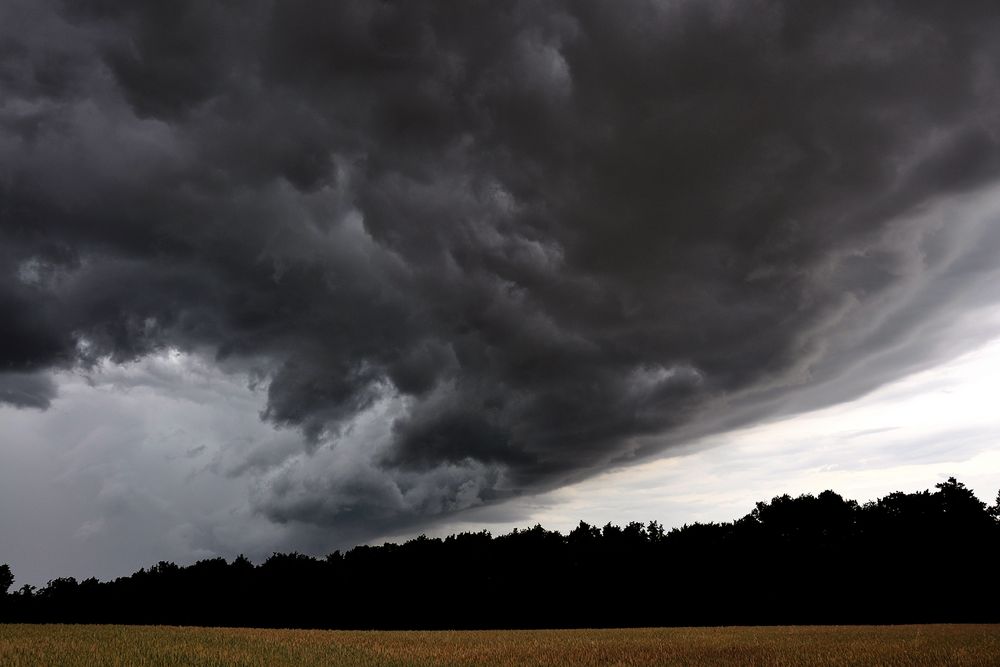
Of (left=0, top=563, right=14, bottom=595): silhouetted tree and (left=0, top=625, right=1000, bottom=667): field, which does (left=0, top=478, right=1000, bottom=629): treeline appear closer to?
(left=0, top=563, right=14, bottom=595): silhouetted tree

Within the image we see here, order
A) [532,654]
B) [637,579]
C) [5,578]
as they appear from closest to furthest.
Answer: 1. [532,654]
2. [637,579]
3. [5,578]

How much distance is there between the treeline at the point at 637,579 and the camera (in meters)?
82.9

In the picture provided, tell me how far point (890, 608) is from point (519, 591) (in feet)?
165

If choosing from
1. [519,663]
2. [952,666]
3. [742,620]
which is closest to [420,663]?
[519,663]

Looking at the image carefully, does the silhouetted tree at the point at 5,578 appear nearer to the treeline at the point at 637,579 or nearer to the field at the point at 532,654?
the treeline at the point at 637,579

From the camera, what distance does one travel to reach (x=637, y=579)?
95.3m

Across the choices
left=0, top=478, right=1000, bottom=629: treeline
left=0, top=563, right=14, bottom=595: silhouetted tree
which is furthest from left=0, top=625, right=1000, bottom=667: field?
left=0, top=563, right=14, bottom=595: silhouetted tree

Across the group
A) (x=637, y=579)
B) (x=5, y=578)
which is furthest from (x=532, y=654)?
(x=5, y=578)

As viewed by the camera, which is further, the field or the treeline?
the treeline

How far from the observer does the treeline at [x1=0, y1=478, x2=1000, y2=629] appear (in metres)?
82.9

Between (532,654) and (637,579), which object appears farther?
(637,579)

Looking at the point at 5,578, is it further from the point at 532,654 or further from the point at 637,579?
the point at 532,654

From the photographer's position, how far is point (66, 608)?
123m

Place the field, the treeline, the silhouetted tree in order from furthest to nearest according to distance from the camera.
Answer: the silhouetted tree
the treeline
the field
